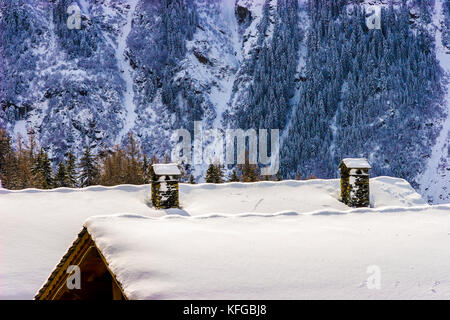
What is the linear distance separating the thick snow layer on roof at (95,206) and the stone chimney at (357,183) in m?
0.35

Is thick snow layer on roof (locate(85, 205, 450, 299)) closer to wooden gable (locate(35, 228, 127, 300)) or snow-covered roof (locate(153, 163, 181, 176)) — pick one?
wooden gable (locate(35, 228, 127, 300))

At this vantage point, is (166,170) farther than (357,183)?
Yes

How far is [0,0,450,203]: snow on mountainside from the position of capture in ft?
275

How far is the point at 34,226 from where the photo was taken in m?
11.1

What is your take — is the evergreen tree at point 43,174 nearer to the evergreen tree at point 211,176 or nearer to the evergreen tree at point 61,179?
the evergreen tree at point 61,179

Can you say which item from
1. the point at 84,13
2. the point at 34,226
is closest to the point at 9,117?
the point at 84,13

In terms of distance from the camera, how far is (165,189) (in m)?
12.9

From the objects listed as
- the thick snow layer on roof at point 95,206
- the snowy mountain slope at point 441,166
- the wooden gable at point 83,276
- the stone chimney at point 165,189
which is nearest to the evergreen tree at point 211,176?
the thick snow layer on roof at point 95,206

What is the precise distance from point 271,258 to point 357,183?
941cm

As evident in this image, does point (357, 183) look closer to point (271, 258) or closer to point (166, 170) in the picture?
point (166, 170)

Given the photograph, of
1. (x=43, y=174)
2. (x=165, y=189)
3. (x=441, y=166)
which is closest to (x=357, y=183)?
(x=165, y=189)
